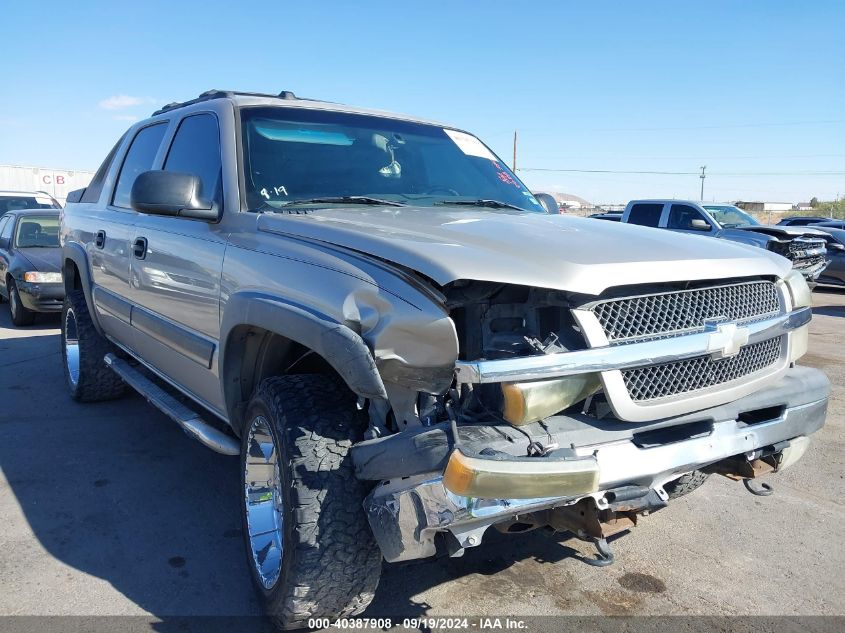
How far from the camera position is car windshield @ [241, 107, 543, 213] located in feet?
10.9

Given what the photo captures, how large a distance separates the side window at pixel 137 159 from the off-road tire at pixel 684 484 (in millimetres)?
3447

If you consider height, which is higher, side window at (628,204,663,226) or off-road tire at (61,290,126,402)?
side window at (628,204,663,226)

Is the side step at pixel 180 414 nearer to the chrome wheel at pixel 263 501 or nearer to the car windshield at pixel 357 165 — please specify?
the chrome wheel at pixel 263 501

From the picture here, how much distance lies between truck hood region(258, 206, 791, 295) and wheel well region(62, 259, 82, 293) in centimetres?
355

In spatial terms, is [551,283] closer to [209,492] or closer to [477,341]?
[477,341]

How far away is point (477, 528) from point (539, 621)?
874mm

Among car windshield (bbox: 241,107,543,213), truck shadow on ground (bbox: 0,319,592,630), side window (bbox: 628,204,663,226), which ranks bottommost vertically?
truck shadow on ground (bbox: 0,319,592,630)

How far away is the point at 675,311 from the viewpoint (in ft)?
7.98

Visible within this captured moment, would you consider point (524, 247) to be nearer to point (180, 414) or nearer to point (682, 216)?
point (180, 414)

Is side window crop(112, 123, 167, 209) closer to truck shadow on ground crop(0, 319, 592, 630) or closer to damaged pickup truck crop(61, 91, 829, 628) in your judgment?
damaged pickup truck crop(61, 91, 829, 628)

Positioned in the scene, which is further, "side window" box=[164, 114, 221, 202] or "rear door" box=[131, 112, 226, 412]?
"side window" box=[164, 114, 221, 202]

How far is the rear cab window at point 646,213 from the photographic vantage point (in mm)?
13336

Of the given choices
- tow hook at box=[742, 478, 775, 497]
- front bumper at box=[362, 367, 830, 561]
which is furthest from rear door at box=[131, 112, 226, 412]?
tow hook at box=[742, 478, 775, 497]

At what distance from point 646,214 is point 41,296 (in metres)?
10.2
